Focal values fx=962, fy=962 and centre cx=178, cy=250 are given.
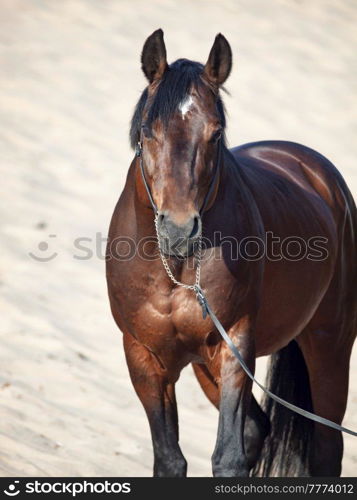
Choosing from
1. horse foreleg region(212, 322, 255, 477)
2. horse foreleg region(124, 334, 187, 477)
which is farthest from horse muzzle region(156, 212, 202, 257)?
horse foreleg region(124, 334, 187, 477)

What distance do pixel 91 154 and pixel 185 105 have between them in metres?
7.27

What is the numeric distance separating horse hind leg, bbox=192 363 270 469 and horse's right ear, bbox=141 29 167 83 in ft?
5.21

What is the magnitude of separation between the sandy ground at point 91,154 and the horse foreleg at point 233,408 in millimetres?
1449

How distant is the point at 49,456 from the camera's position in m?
5.40

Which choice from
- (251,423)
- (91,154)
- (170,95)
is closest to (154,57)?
(170,95)

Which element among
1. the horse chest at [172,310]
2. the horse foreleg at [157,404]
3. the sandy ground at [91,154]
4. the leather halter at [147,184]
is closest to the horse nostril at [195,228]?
the leather halter at [147,184]

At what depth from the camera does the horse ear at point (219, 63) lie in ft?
12.5

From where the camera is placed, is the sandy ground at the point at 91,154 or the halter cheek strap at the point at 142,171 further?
the sandy ground at the point at 91,154

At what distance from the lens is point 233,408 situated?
387cm

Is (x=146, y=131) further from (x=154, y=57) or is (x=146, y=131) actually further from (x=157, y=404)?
(x=157, y=404)

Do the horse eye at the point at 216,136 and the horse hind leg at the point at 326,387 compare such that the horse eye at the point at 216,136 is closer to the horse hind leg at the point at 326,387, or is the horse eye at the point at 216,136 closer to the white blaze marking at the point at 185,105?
the white blaze marking at the point at 185,105

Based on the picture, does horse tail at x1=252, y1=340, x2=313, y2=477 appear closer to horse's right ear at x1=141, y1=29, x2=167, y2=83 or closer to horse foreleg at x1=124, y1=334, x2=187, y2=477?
horse foreleg at x1=124, y1=334, x2=187, y2=477

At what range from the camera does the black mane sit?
12.0 ft

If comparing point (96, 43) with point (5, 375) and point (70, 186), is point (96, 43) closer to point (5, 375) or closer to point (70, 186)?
point (70, 186)
